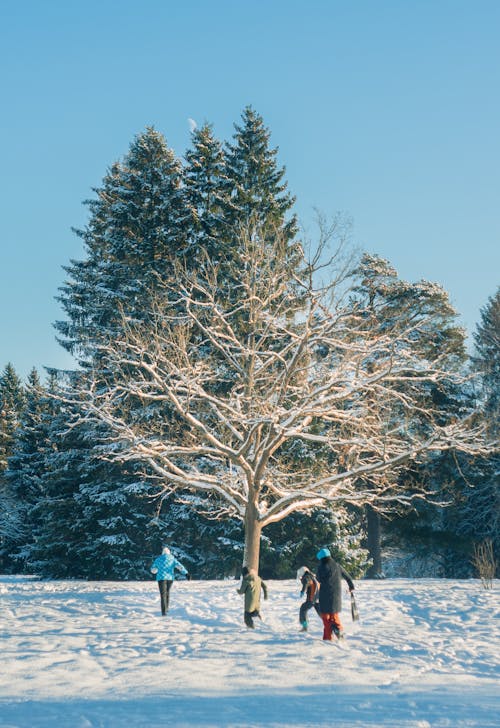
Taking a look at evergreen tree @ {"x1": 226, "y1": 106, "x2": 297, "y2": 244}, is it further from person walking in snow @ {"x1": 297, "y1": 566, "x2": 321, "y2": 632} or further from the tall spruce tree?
person walking in snow @ {"x1": 297, "y1": 566, "x2": 321, "y2": 632}

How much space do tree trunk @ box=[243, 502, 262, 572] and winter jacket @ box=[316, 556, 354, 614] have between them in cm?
545

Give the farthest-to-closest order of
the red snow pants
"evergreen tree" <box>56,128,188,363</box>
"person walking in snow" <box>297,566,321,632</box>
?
"evergreen tree" <box>56,128,188,363</box>, "person walking in snow" <box>297,566,321,632</box>, the red snow pants

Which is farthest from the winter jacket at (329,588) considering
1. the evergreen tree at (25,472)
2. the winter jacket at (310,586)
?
the evergreen tree at (25,472)

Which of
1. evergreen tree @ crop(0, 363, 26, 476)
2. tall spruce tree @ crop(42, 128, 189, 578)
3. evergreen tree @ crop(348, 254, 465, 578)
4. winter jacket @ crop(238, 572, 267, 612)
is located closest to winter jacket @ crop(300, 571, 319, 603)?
winter jacket @ crop(238, 572, 267, 612)

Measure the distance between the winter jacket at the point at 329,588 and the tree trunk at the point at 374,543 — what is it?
19.5m

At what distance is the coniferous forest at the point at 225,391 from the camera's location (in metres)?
20.7

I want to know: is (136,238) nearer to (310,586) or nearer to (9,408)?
(310,586)

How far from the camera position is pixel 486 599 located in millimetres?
16750

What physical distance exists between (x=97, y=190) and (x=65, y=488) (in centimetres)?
1589

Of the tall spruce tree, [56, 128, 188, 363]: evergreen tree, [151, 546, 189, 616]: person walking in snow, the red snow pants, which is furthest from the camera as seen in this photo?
[56, 128, 188, 363]: evergreen tree

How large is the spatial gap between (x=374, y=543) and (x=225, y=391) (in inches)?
443

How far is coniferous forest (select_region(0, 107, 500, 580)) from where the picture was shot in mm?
20656

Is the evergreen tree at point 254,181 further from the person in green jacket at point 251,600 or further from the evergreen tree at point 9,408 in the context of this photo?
the evergreen tree at point 9,408

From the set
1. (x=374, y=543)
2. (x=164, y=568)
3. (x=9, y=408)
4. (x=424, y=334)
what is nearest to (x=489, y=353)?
(x=424, y=334)
